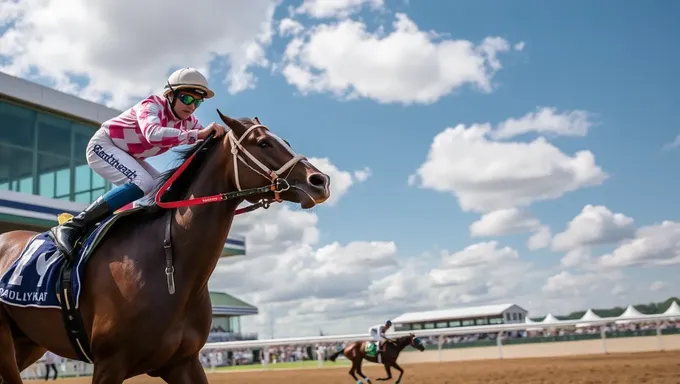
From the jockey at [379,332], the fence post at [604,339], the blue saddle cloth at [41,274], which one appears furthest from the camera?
the fence post at [604,339]

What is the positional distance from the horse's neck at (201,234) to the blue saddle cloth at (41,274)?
0.46m

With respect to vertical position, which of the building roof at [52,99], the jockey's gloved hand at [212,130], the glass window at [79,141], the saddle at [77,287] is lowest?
the saddle at [77,287]

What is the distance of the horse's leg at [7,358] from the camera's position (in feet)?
14.1

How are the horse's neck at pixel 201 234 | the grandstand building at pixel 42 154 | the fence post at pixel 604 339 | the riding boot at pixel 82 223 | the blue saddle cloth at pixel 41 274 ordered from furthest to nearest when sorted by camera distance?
the grandstand building at pixel 42 154 → the fence post at pixel 604 339 → the riding boot at pixel 82 223 → the blue saddle cloth at pixel 41 274 → the horse's neck at pixel 201 234

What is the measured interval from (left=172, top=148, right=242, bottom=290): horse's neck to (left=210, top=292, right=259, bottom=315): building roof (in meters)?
52.4

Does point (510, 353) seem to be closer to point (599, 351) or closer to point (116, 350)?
point (599, 351)

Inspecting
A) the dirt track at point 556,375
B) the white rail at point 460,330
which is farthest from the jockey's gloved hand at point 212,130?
the white rail at point 460,330

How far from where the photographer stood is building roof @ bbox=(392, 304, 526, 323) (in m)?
57.0

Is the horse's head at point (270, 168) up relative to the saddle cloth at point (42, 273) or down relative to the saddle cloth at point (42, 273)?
up

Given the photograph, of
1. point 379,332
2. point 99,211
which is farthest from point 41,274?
point 379,332

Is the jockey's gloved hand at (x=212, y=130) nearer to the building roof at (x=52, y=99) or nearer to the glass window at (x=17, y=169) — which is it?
the building roof at (x=52, y=99)

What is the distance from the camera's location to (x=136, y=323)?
12.0ft

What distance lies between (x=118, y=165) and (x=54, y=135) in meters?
23.8

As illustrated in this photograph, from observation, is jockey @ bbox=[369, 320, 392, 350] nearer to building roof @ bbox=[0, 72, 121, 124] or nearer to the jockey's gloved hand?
the jockey's gloved hand
